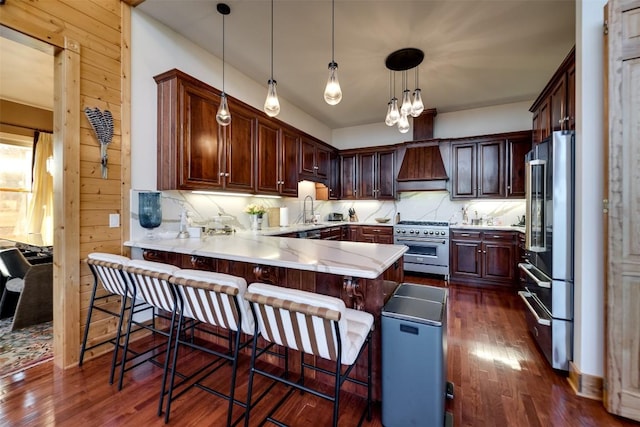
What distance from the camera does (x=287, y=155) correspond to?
4113 millimetres

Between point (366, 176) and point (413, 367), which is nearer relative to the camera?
Result: point (413, 367)

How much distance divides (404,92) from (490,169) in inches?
110

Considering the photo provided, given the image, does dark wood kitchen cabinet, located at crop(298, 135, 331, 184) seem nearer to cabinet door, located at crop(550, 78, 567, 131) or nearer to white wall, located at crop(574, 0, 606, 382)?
cabinet door, located at crop(550, 78, 567, 131)

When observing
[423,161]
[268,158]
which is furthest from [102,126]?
[423,161]

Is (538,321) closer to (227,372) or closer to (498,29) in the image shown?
(227,372)

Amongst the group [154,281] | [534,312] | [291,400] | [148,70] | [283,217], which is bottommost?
[291,400]

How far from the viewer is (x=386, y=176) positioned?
5430mm

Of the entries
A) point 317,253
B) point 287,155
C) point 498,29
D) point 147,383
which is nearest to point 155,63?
point 287,155

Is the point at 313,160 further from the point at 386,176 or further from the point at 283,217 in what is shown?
the point at 386,176

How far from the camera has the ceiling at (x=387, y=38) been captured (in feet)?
8.07

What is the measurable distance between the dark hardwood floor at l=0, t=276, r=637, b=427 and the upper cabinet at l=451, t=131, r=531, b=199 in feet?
9.60

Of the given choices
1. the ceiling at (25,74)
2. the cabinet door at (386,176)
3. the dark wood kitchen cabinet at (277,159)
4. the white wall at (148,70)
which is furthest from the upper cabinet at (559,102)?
the ceiling at (25,74)

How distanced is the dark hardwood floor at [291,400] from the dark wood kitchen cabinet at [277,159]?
2.23 metres

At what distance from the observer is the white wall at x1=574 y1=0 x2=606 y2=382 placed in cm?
179
